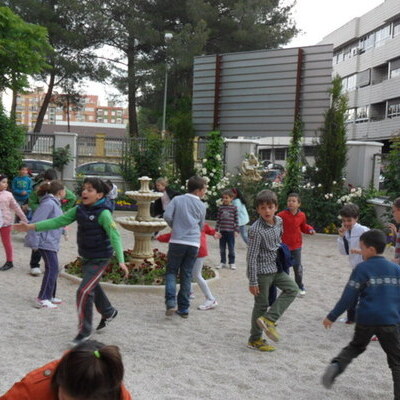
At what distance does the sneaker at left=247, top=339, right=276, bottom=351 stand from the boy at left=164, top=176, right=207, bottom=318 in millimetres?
1268

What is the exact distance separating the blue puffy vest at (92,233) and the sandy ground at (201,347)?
3.27 feet

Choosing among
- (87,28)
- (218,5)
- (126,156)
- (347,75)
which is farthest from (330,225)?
(347,75)

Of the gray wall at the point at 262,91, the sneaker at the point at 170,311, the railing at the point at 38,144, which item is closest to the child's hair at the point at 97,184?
the sneaker at the point at 170,311

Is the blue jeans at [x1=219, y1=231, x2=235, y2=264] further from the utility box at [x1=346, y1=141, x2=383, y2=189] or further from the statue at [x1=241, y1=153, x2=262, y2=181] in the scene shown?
the utility box at [x1=346, y1=141, x2=383, y2=189]

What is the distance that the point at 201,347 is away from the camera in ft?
18.7

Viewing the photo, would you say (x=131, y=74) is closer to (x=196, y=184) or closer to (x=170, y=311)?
(x=196, y=184)

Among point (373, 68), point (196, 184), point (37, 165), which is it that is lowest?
point (37, 165)

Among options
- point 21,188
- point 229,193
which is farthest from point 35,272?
point 21,188

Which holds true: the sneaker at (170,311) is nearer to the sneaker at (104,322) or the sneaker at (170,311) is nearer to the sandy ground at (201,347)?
the sandy ground at (201,347)

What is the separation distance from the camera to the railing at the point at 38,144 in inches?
829

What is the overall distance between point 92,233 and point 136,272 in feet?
10.5

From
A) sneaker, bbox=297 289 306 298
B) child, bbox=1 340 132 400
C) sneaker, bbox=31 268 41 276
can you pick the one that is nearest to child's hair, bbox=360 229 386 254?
child, bbox=1 340 132 400

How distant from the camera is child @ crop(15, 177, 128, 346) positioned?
5488 mm

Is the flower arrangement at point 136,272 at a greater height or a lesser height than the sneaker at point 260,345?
Result: lesser
